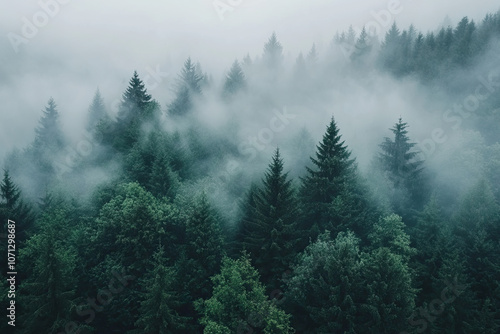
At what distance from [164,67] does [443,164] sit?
9319cm

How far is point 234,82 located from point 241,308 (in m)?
68.6

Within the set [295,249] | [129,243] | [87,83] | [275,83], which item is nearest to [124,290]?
[129,243]

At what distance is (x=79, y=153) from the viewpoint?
227 ft

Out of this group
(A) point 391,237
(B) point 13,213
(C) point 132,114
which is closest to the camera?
(A) point 391,237

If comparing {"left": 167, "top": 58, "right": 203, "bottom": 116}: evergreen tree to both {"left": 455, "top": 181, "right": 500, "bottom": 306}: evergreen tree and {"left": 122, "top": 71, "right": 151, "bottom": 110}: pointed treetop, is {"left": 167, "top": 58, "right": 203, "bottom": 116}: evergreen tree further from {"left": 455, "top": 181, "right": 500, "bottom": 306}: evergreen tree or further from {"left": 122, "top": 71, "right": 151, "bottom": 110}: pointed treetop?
{"left": 455, "top": 181, "right": 500, "bottom": 306}: evergreen tree

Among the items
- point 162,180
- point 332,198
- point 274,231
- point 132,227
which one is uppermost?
point 332,198

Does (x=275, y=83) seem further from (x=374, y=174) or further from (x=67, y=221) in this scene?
(x=67, y=221)

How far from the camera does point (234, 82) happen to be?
97.6m

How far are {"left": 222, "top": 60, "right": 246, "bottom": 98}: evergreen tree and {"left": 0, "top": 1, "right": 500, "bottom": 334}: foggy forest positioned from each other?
1678cm

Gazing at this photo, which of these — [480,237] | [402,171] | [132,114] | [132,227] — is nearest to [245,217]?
[132,227]

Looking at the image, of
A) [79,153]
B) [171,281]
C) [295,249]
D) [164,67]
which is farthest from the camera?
[164,67]

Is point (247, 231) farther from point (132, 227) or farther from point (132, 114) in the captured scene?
point (132, 114)

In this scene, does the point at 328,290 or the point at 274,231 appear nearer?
the point at 328,290

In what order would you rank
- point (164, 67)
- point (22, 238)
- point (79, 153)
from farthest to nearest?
point (164, 67) → point (79, 153) → point (22, 238)
